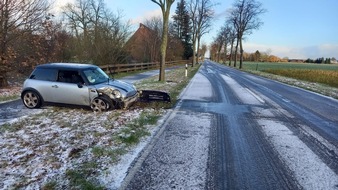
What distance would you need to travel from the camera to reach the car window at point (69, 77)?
858 centimetres

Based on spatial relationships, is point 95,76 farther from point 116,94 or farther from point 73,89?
point 116,94

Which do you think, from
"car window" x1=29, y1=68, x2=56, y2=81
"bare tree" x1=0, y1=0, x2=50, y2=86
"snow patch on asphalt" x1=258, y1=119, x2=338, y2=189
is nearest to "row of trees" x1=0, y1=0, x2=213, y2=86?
"bare tree" x1=0, y1=0, x2=50, y2=86

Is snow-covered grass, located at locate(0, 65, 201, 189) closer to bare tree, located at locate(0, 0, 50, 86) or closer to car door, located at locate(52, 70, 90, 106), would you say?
car door, located at locate(52, 70, 90, 106)

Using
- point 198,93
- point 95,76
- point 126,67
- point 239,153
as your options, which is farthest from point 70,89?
point 126,67

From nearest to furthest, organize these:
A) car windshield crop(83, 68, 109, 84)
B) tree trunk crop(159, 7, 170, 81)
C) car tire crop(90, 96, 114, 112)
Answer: car tire crop(90, 96, 114, 112)
car windshield crop(83, 68, 109, 84)
tree trunk crop(159, 7, 170, 81)

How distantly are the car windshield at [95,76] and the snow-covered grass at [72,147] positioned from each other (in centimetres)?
112

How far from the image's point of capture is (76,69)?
343 inches

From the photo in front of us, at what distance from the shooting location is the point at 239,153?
16.9ft

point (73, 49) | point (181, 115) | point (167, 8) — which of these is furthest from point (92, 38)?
point (181, 115)

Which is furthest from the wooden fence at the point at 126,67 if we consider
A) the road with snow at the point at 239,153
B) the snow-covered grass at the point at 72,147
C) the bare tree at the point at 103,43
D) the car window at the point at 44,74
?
the road with snow at the point at 239,153

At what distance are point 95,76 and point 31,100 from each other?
220 cm

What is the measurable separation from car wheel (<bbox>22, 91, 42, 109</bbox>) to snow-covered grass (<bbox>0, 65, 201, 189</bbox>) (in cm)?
99

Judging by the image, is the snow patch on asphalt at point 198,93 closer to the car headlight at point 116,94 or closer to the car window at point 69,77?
the car headlight at point 116,94

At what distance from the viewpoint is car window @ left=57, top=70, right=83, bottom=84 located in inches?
338
